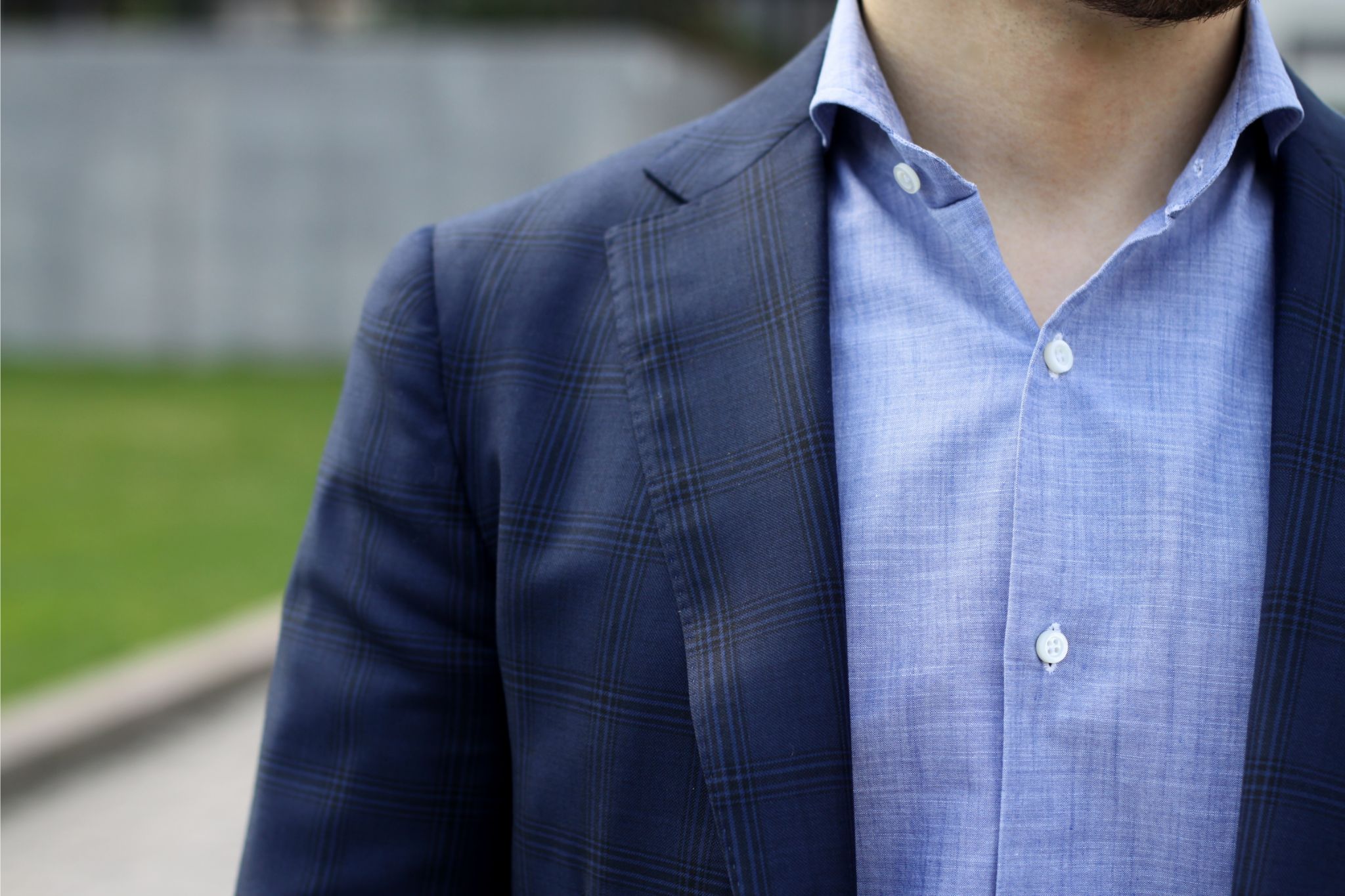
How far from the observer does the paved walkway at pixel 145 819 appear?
14.1 feet

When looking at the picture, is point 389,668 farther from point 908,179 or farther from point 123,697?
point 123,697

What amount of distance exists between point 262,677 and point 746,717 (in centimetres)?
510

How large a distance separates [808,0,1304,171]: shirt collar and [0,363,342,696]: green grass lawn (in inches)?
194

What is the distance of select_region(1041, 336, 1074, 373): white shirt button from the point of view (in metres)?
1.41

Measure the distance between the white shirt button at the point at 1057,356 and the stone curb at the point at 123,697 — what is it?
167 inches

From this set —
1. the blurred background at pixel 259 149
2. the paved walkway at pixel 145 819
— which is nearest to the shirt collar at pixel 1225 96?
the paved walkway at pixel 145 819

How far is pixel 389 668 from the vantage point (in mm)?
1543

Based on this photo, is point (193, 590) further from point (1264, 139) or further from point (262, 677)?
point (1264, 139)

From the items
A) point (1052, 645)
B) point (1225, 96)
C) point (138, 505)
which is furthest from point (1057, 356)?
point (138, 505)

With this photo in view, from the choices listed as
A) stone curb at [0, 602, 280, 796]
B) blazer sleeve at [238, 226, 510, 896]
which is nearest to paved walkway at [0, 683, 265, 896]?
stone curb at [0, 602, 280, 796]

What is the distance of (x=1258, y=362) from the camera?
147 cm

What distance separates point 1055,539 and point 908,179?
1.44 feet

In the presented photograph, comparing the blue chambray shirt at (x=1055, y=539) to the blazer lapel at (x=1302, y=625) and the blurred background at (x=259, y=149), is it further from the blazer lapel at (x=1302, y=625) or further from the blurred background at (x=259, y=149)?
the blurred background at (x=259, y=149)

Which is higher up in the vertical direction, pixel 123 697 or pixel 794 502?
pixel 794 502
